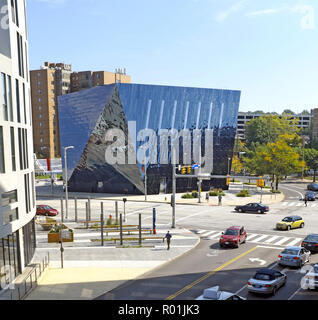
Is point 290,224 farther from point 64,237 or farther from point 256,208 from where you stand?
point 64,237

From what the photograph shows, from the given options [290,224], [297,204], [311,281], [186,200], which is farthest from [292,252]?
[186,200]

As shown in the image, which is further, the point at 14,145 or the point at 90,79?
the point at 90,79

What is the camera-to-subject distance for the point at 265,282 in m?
20.0

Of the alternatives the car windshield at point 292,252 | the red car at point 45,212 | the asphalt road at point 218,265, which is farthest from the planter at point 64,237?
the car windshield at point 292,252

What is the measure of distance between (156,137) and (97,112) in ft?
38.7

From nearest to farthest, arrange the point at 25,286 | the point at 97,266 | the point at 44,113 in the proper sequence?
the point at 25,286 < the point at 97,266 < the point at 44,113

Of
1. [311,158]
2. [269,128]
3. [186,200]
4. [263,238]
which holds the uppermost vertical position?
[269,128]

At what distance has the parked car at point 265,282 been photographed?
19.8 metres

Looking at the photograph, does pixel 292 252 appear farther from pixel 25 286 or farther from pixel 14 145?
pixel 14 145

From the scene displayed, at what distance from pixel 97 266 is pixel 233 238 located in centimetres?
1160

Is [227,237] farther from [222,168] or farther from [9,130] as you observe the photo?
[222,168]

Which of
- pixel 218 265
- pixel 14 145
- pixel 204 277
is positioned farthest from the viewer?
pixel 218 265

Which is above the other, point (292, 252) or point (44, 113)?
point (44, 113)
